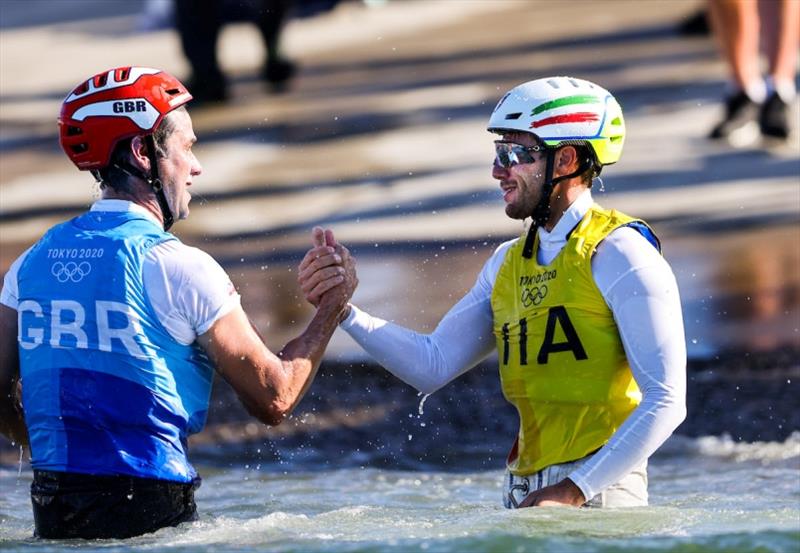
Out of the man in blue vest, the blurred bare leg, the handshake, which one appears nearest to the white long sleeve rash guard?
the handshake

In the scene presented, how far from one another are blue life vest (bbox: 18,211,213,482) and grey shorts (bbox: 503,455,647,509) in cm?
115

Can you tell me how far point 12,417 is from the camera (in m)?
5.77

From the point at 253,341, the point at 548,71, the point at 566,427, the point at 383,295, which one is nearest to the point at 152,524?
the point at 253,341

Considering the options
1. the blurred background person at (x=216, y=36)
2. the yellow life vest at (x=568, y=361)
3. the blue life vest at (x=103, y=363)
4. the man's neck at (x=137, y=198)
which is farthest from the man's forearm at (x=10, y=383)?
the blurred background person at (x=216, y=36)

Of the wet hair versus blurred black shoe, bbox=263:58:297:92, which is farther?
blurred black shoe, bbox=263:58:297:92

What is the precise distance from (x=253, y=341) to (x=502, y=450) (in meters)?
3.15

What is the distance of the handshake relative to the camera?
5.94 m

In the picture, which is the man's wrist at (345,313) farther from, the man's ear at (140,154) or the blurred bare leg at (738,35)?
the blurred bare leg at (738,35)

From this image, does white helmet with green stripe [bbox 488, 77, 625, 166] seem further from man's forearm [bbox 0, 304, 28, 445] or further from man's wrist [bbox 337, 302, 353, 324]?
man's forearm [bbox 0, 304, 28, 445]

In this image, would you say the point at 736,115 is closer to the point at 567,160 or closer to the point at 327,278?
the point at 567,160

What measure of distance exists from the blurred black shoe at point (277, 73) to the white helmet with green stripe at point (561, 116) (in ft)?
35.3

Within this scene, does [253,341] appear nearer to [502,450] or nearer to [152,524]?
[152,524]

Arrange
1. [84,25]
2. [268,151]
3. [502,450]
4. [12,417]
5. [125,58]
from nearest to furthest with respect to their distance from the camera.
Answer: [12,417] → [502,450] → [268,151] → [125,58] → [84,25]

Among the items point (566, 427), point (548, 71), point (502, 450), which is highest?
point (548, 71)
